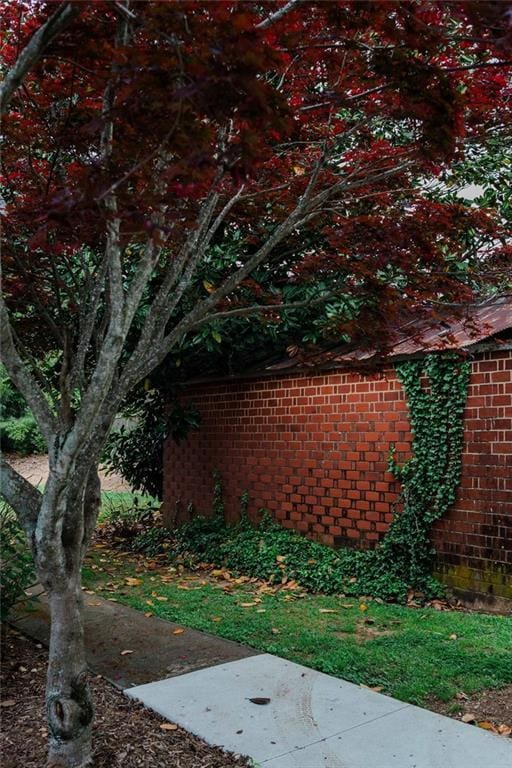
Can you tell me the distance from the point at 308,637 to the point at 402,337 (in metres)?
3.26

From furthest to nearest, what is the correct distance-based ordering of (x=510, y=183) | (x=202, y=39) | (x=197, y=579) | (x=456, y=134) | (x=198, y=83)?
(x=510, y=183) → (x=197, y=579) → (x=456, y=134) → (x=202, y=39) → (x=198, y=83)

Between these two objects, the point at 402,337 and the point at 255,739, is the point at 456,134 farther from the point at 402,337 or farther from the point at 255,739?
the point at 402,337

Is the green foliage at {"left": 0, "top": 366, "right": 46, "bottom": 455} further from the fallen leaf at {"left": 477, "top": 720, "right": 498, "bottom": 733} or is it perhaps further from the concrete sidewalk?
the fallen leaf at {"left": 477, "top": 720, "right": 498, "bottom": 733}

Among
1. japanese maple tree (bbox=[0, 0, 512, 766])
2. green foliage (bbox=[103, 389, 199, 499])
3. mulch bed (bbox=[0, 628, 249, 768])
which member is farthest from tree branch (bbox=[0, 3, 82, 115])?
green foliage (bbox=[103, 389, 199, 499])

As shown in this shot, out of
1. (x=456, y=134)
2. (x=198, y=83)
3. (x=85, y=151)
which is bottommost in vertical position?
(x=198, y=83)

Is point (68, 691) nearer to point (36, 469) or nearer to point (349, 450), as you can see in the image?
point (349, 450)

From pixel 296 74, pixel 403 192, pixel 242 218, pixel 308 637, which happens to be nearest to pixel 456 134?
pixel 296 74

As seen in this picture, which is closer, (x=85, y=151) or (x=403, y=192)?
(x=85, y=151)

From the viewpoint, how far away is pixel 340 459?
7656mm

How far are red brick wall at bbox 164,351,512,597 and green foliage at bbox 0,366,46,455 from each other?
12505 millimetres

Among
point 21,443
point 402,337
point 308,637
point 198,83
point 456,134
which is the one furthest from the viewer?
point 21,443

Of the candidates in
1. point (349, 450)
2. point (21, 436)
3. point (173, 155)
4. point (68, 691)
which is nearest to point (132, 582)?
point (349, 450)

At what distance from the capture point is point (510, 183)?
28.5 ft

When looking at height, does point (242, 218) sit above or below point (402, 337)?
above
